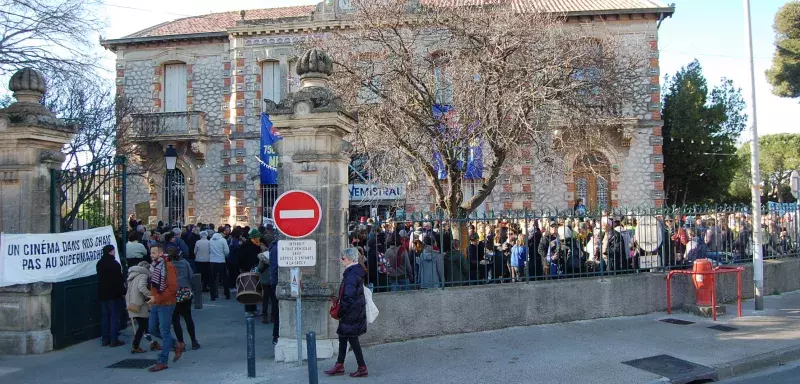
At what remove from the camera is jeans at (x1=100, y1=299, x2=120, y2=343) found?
965 cm

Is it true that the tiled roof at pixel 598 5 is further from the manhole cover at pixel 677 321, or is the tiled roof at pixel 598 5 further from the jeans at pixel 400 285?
the jeans at pixel 400 285

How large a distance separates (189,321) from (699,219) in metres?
9.67

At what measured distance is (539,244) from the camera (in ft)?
35.2

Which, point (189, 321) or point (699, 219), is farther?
A: point (699, 219)

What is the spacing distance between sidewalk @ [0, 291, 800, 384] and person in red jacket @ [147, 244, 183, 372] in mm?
294

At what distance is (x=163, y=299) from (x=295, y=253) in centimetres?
235

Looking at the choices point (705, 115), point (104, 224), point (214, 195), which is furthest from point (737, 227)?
point (214, 195)

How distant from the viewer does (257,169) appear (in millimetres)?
24922

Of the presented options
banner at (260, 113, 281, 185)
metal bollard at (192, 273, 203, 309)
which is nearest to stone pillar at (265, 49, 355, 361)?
metal bollard at (192, 273, 203, 309)

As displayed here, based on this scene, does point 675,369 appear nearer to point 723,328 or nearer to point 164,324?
point 723,328

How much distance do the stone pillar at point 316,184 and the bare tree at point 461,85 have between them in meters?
3.94

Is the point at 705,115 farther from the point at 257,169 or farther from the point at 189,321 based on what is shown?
the point at 189,321

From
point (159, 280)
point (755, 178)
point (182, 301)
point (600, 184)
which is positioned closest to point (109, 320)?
point (182, 301)

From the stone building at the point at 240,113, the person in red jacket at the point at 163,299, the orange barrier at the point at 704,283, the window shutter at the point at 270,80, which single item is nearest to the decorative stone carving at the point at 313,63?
the person in red jacket at the point at 163,299
